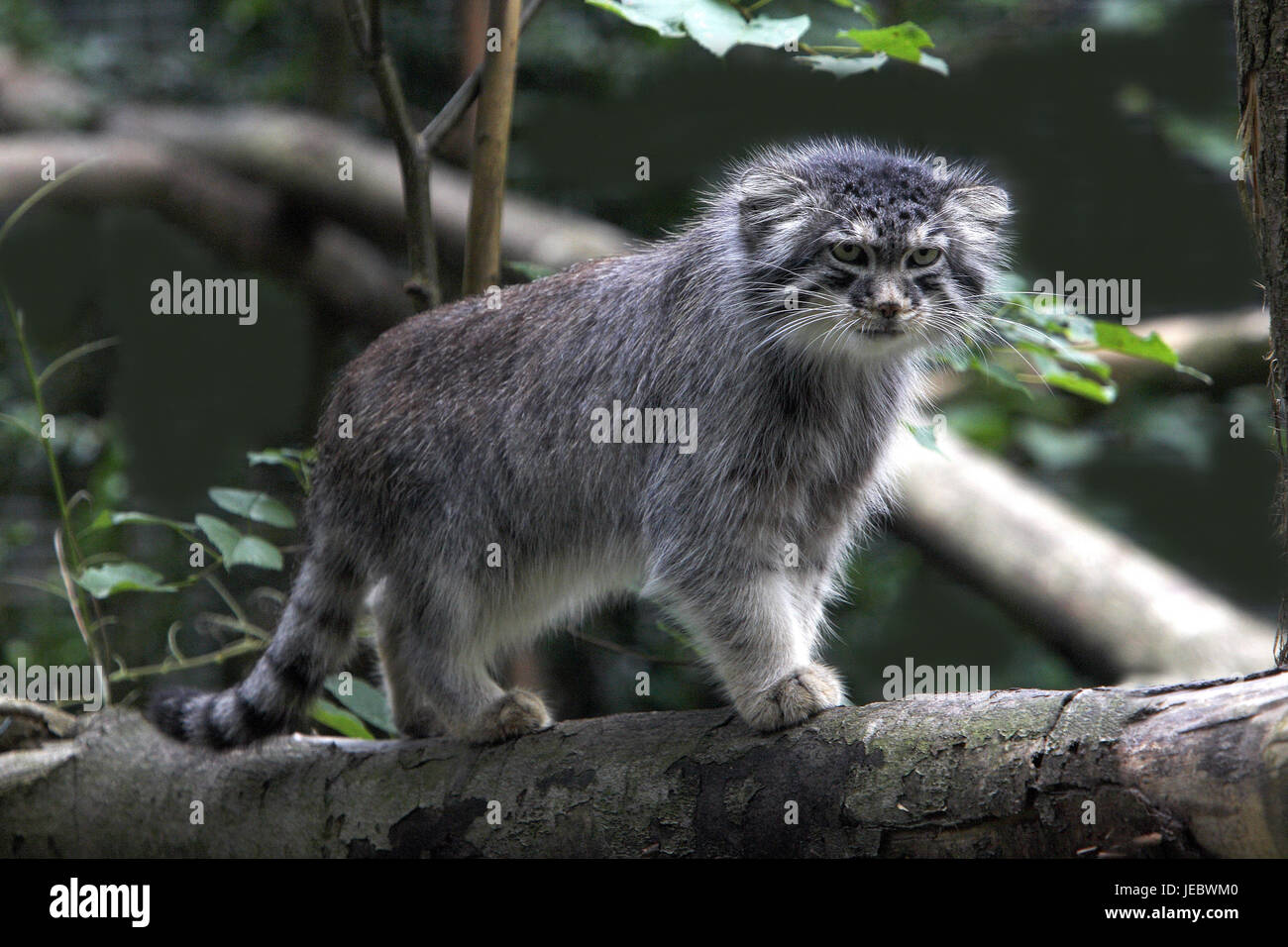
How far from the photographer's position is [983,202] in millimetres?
2945

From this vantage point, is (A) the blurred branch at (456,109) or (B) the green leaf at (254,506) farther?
(A) the blurred branch at (456,109)

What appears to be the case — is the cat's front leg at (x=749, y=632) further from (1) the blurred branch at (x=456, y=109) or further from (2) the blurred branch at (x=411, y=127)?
(1) the blurred branch at (x=456, y=109)

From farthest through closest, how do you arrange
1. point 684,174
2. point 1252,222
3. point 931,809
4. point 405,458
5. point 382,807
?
point 684,174 → point 405,458 → point 382,807 → point 1252,222 → point 931,809

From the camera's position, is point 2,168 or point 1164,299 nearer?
point 2,168

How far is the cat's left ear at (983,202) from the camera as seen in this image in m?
2.85

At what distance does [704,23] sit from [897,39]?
490 millimetres

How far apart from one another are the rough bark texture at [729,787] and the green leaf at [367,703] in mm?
264

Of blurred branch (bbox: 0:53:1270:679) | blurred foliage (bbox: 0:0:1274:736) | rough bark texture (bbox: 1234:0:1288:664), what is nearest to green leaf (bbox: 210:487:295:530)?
blurred foliage (bbox: 0:0:1274:736)

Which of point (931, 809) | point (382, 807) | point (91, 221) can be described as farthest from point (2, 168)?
point (931, 809)

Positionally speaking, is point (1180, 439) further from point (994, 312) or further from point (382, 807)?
point (382, 807)

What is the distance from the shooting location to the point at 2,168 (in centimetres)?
573

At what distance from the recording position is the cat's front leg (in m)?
2.61

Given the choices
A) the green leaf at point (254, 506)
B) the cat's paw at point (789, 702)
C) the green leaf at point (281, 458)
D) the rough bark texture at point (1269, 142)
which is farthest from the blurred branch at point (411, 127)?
the rough bark texture at point (1269, 142)

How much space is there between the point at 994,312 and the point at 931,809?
1519 millimetres
